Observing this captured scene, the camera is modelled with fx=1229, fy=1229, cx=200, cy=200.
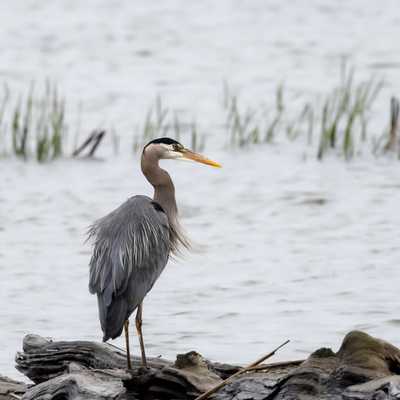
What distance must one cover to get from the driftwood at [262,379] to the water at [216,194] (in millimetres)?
1481

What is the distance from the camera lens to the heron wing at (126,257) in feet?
21.1

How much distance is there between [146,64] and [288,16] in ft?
9.13

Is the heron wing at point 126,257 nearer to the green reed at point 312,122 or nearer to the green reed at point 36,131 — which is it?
the green reed at point 36,131

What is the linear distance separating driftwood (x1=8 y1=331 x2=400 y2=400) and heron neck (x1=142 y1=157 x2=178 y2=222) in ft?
4.62

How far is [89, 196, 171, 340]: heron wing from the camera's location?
6430 millimetres

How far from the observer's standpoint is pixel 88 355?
6387 mm

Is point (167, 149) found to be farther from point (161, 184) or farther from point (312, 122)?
point (312, 122)

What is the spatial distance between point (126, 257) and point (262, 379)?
137 cm

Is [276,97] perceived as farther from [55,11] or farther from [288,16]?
[55,11]

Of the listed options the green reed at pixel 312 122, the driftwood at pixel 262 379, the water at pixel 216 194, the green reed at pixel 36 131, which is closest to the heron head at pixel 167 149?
the water at pixel 216 194

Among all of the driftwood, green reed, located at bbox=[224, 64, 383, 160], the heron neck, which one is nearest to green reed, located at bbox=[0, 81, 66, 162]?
green reed, located at bbox=[224, 64, 383, 160]

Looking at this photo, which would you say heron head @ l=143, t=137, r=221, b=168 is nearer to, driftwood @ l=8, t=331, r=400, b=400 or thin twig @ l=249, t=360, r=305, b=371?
driftwood @ l=8, t=331, r=400, b=400

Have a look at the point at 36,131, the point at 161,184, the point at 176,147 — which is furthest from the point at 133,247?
the point at 36,131

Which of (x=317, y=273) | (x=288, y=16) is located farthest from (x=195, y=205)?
(x=288, y=16)
